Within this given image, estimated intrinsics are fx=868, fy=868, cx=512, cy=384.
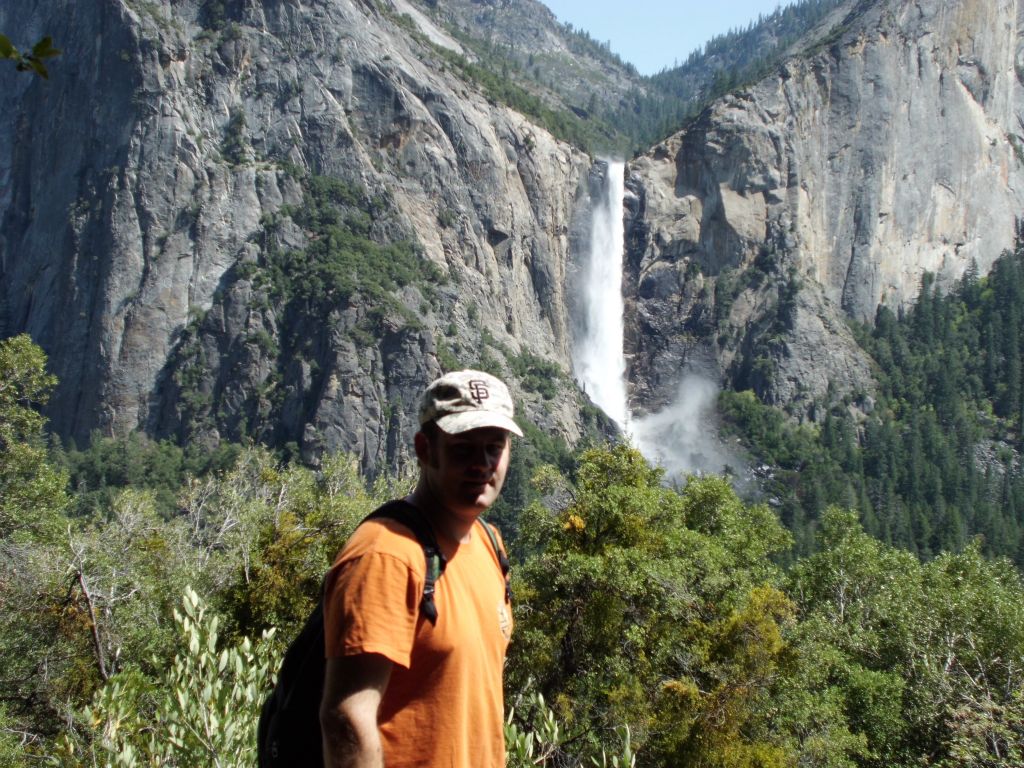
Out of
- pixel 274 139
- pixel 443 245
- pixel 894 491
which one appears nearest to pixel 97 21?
pixel 274 139

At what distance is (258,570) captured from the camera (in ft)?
52.9

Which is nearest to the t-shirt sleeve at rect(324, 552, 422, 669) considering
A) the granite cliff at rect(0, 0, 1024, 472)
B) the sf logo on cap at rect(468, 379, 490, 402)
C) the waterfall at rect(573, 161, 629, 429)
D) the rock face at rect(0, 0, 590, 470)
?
the sf logo on cap at rect(468, 379, 490, 402)

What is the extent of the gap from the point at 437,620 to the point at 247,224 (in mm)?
84940

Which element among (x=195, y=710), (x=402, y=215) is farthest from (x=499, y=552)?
(x=402, y=215)

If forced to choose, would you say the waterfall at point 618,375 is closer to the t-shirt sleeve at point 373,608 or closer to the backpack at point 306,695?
the backpack at point 306,695

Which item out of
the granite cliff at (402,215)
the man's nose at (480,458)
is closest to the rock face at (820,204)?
the granite cliff at (402,215)

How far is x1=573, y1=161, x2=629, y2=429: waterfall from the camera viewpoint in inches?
4058

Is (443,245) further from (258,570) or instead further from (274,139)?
(258,570)

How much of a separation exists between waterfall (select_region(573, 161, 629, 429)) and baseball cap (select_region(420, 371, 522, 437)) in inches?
3862

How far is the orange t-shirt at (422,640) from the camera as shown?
9.06ft

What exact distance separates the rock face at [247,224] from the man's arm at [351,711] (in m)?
70.2

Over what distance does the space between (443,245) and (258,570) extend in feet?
249

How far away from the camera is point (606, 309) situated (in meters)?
107

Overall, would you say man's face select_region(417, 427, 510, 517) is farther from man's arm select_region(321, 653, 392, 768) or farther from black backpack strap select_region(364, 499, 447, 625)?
man's arm select_region(321, 653, 392, 768)
